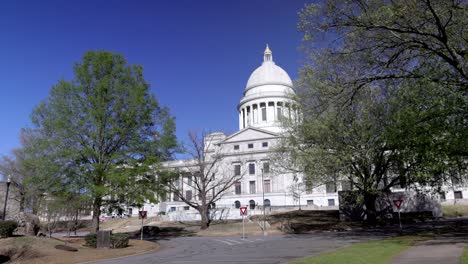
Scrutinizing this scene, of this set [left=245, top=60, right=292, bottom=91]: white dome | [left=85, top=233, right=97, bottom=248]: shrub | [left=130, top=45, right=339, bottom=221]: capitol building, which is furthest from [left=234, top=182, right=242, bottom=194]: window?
[left=85, top=233, right=97, bottom=248]: shrub

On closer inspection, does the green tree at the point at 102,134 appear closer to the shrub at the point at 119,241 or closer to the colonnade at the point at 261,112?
the shrub at the point at 119,241

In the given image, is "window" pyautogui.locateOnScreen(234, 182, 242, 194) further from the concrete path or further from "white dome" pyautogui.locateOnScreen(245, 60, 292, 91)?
the concrete path

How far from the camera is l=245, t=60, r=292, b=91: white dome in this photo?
98875 millimetres

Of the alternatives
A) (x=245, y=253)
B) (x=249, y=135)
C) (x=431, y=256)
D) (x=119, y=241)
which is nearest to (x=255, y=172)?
(x=249, y=135)

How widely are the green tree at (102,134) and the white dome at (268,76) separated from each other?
72.5 meters

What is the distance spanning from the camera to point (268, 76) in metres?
99.5

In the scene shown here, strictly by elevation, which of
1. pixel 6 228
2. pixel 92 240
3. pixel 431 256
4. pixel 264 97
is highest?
pixel 264 97

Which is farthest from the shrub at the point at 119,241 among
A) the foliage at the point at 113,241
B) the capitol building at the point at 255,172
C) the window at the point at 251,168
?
the window at the point at 251,168

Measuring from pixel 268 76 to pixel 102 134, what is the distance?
256ft

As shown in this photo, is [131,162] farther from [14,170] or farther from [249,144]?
[249,144]

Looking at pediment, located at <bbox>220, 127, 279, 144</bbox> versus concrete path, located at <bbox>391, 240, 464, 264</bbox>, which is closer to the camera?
concrete path, located at <bbox>391, 240, 464, 264</bbox>

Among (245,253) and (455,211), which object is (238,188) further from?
(245,253)

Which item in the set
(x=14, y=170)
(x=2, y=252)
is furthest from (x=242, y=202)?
(x=2, y=252)

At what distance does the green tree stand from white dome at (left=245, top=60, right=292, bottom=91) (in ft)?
238
